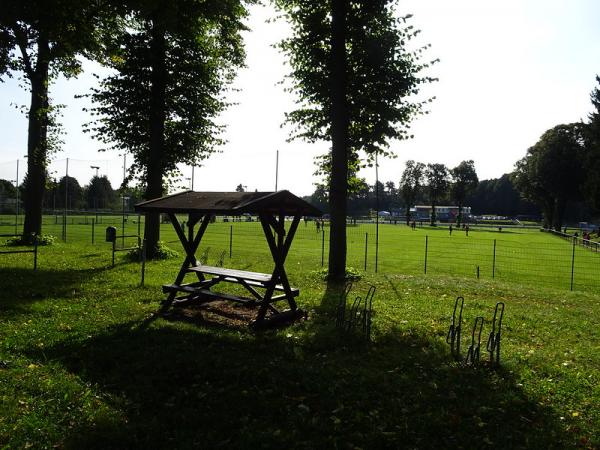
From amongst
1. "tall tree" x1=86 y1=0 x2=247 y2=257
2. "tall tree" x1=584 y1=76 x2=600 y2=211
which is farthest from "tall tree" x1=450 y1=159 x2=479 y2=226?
"tall tree" x1=86 y1=0 x2=247 y2=257

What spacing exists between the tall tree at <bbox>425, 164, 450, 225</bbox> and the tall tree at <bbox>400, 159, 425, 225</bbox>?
166 centimetres

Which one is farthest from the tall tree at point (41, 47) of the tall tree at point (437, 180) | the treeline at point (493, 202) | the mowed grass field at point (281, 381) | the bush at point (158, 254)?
the treeline at point (493, 202)

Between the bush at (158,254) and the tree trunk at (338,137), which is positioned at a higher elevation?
the tree trunk at (338,137)

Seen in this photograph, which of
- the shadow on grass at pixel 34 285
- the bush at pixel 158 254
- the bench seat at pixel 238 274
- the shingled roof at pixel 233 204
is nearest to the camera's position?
the shingled roof at pixel 233 204

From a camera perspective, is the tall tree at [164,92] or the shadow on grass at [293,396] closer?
the shadow on grass at [293,396]

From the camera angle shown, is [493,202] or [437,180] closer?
[437,180]

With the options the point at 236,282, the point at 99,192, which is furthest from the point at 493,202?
the point at 236,282

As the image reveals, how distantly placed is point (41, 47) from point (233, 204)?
63.2 ft

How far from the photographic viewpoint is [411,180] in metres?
99.8

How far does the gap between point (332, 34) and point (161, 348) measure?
10.9 metres

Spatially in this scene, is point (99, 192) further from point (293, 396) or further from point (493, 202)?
point (493, 202)

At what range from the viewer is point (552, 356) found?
668 centimetres

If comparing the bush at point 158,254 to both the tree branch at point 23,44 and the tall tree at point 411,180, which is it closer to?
the tree branch at point 23,44

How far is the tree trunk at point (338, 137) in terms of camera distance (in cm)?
1328
